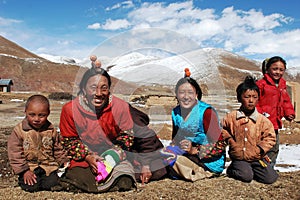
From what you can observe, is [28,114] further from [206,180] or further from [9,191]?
[206,180]

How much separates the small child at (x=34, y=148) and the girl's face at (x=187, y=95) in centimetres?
133

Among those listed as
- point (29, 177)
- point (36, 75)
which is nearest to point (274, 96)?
point (29, 177)

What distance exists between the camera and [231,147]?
3.40m

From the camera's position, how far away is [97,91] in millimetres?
2992

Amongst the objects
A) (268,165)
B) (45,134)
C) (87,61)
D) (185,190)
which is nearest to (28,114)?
(45,134)

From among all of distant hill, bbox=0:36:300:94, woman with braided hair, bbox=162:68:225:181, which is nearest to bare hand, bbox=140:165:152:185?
woman with braided hair, bbox=162:68:225:181

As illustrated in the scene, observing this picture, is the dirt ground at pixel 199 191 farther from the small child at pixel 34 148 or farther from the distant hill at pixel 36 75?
the distant hill at pixel 36 75

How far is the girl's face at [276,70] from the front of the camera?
3.85 metres

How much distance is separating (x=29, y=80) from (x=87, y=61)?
4568cm

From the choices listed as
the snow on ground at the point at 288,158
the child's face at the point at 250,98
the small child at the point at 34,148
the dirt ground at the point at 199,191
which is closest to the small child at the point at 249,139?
the child's face at the point at 250,98

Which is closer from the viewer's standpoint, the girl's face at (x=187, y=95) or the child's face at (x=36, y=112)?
the child's face at (x=36, y=112)

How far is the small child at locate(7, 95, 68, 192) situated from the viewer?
2949 millimetres

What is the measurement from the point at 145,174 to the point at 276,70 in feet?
6.66

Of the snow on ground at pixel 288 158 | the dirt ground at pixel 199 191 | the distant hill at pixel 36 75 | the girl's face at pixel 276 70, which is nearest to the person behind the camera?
the dirt ground at pixel 199 191
